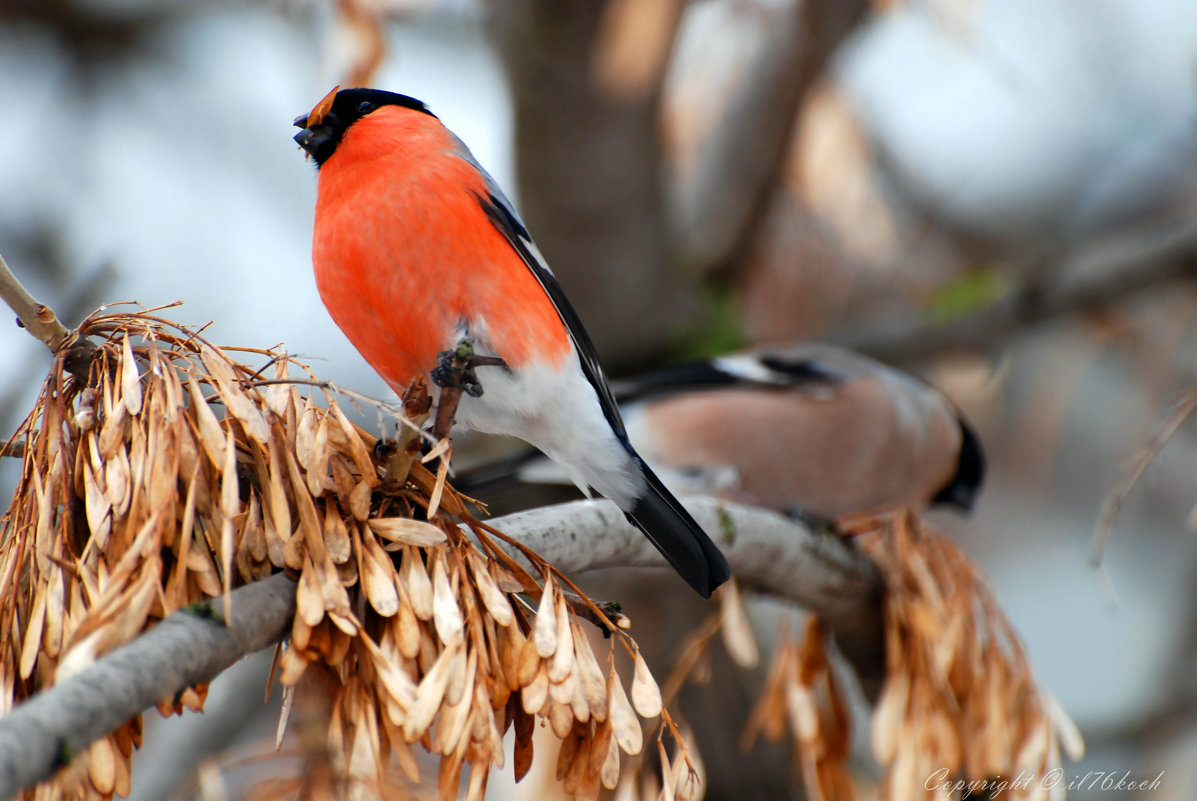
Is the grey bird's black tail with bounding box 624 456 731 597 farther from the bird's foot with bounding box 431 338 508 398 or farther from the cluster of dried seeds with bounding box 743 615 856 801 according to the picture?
the cluster of dried seeds with bounding box 743 615 856 801

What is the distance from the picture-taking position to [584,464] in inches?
77.5

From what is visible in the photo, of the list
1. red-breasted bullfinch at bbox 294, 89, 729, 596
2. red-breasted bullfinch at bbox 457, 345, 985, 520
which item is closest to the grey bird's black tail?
red-breasted bullfinch at bbox 294, 89, 729, 596

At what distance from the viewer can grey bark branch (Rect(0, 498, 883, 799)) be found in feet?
2.83

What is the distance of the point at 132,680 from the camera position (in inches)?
37.0

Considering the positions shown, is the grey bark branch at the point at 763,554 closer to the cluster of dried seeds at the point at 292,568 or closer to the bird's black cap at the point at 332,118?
the cluster of dried seeds at the point at 292,568

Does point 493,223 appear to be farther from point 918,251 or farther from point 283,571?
point 918,251

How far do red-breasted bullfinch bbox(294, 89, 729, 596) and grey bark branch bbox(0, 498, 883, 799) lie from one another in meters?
0.14

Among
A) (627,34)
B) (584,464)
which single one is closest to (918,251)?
(627,34)

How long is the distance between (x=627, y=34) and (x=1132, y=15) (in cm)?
335

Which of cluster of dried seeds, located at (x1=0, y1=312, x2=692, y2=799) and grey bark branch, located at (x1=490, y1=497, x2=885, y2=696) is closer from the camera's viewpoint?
cluster of dried seeds, located at (x1=0, y1=312, x2=692, y2=799)

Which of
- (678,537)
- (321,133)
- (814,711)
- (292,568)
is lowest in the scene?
(814,711)

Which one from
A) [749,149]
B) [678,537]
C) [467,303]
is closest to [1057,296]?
[749,149]

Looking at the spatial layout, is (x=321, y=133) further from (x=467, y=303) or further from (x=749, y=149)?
(x=749, y=149)

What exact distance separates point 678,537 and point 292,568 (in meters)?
0.75
